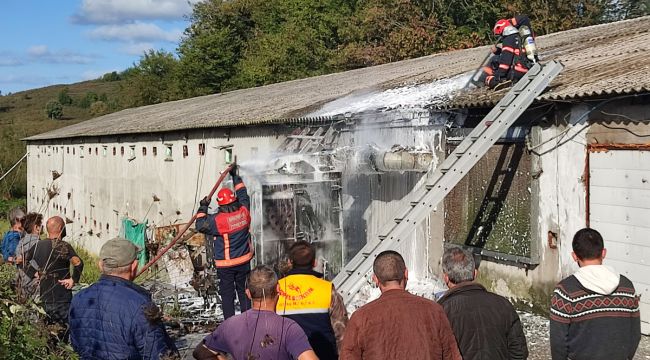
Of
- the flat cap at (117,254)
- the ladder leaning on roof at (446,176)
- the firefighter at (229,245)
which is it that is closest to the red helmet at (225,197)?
the firefighter at (229,245)

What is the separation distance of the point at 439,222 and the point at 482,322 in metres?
6.85

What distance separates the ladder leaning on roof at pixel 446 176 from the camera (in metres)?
6.71

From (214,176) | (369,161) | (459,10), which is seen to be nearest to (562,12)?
(459,10)

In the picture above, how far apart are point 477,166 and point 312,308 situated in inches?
255

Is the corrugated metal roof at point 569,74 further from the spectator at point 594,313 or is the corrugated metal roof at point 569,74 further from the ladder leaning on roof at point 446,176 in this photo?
the spectator at point 594,313

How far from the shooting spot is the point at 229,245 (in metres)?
8.08

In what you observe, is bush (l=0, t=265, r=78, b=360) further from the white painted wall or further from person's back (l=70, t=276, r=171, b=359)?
the white painted wall

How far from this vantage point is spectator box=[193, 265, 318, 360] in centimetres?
352

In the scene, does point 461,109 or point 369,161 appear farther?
point 369,161

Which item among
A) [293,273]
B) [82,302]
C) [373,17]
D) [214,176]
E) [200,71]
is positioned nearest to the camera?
[82,302]

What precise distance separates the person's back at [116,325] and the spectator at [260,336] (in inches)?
12.3

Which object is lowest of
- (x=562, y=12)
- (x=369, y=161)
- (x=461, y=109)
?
(x=369, y=161)

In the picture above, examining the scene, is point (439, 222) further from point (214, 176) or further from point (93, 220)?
point (93, 220)

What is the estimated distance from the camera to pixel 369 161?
1098cm
